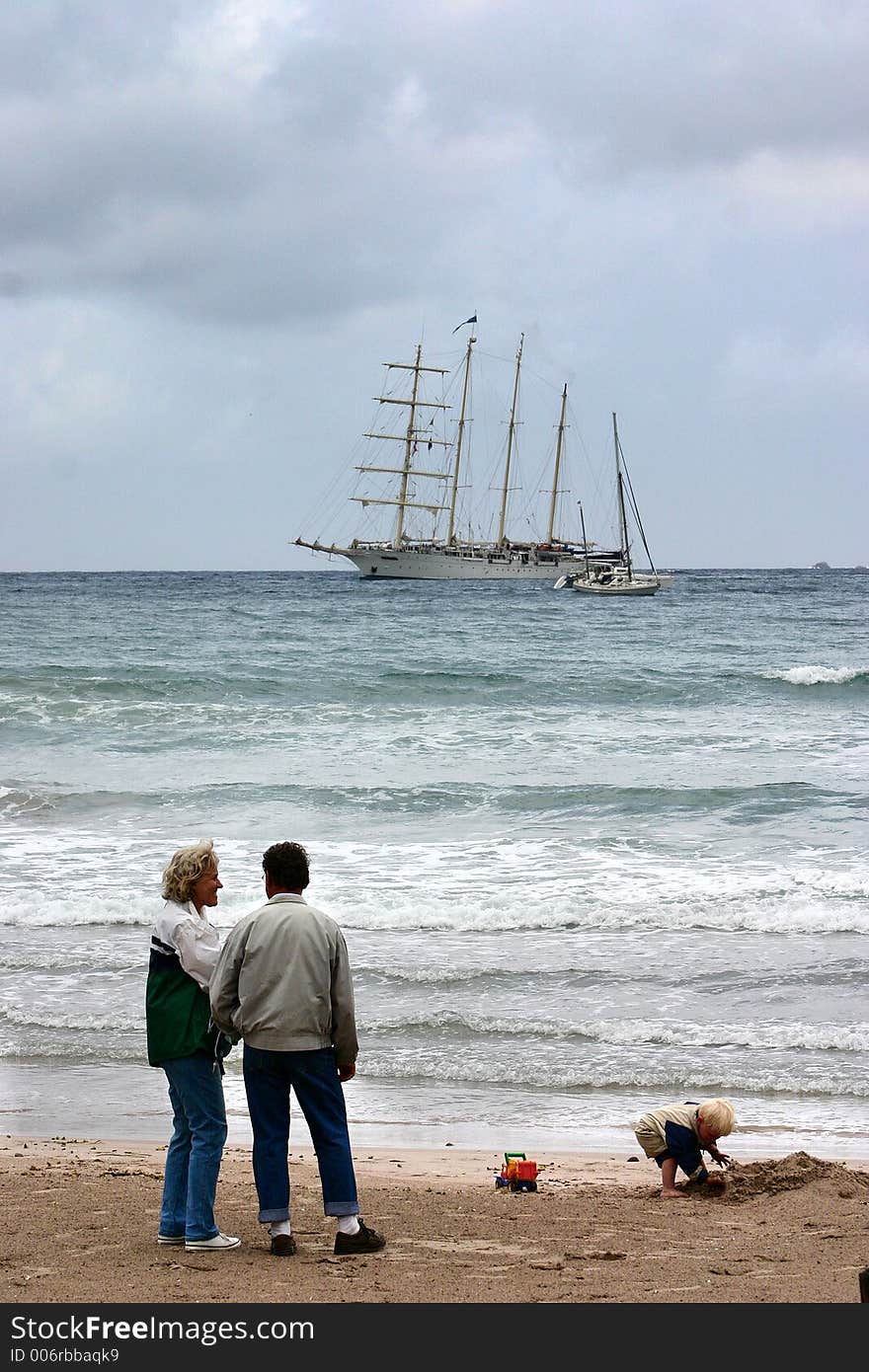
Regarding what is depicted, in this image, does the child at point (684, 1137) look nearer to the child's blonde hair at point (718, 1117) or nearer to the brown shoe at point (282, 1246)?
the child's blonde hair at point (718, 1117)

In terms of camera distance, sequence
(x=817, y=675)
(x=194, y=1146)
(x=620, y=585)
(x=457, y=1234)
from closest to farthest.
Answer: (x=194, y=1146) < (x=457, y=1234) < (x=817, y=675) < (x=620, y=585)

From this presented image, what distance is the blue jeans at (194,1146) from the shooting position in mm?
4738

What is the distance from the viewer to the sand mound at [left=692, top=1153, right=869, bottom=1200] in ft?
18.6

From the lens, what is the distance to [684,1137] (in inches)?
231

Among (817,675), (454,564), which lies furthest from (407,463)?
(817,675)

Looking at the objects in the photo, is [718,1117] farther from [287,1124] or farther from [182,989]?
[182,989]

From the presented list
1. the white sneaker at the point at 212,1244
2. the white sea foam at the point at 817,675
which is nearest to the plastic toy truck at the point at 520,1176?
the white sneaker at the point at 212,1244

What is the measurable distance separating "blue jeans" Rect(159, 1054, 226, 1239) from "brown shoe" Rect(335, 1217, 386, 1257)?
18.8 inches

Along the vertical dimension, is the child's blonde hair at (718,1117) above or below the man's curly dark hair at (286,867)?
below

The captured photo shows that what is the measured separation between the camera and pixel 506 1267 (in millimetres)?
4590

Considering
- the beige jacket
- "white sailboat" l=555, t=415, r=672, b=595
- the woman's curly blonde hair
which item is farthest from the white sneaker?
"white sailboat" l=555, t=415, r=672, b=595

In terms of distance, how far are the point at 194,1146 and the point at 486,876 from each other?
811 cm

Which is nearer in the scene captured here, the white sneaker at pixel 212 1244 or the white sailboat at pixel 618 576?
the white sneaker at pixel 212 1244
